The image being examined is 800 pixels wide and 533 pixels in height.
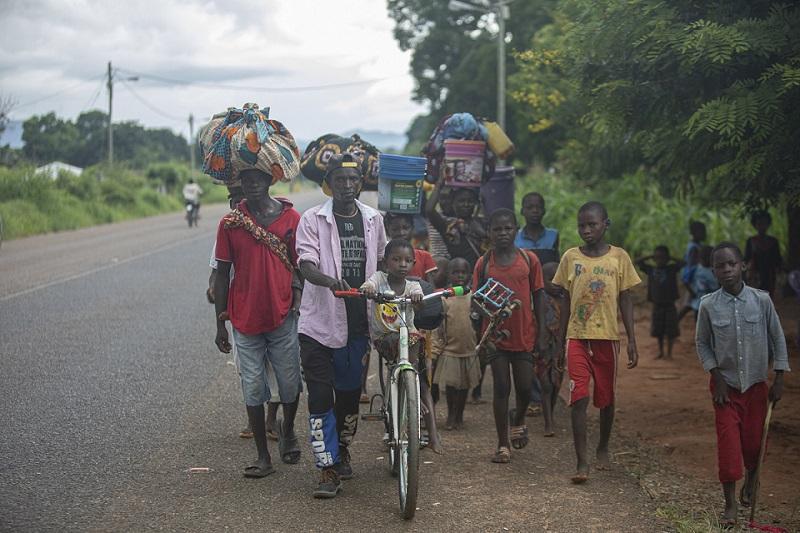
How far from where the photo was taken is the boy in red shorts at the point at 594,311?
648 cm

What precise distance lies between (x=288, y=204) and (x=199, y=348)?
4.66m

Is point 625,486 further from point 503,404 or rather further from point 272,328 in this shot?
point 272,328

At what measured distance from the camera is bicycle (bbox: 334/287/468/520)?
531 centimetres

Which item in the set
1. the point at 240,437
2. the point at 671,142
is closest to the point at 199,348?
the point at 240,437

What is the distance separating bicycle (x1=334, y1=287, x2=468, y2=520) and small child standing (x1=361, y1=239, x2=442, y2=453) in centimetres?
7

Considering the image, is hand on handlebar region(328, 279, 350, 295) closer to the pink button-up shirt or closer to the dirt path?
the pink button-up shirt

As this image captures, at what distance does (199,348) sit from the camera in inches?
424

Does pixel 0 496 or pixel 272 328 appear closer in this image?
pixel 0 496

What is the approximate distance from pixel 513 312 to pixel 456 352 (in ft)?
3.27

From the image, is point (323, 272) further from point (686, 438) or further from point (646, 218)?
point (646, 218)

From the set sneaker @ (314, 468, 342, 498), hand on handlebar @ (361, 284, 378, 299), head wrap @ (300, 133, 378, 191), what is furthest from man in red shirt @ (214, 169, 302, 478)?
hand on handlebar @ (361, 284, 378, 299)

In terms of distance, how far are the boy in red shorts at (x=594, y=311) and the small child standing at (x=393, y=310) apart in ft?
3.41

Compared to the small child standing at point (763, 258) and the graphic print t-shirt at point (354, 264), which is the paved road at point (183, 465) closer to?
the graphic print t-shirt at point (354, 264)

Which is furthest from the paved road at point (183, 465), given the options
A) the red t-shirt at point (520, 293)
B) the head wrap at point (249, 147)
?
the head wrap at point (249, 147)
